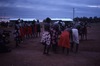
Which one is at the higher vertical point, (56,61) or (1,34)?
(1,34)

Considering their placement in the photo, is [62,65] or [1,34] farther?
[1,34]

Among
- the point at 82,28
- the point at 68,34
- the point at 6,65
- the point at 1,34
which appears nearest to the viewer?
the point at 6,65

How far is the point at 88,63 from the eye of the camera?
987 centimetres

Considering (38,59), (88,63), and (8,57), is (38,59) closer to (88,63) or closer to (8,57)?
(8,57)

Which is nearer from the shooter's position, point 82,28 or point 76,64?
point 76,64

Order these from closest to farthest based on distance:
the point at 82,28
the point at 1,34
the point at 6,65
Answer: the point at 6,65 → the point at 1,34 → the point at 82,28

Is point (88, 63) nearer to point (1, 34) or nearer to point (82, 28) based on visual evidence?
point (1, 34)

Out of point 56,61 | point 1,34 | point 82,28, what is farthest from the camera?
point 82,28

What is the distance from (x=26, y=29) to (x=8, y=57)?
8.75 m

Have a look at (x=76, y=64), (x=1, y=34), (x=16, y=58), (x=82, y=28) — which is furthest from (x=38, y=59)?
(x=82, y=28)

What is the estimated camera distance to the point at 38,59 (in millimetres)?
10516

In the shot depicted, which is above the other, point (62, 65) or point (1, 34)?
point (1, 34)

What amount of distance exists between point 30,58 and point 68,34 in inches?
103

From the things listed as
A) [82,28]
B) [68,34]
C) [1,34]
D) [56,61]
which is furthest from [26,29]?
[56,61]
